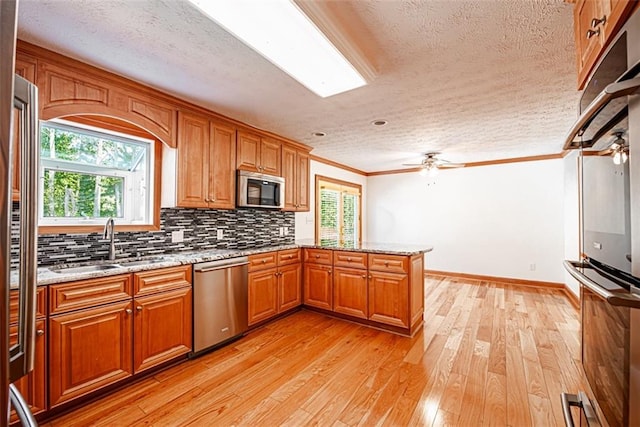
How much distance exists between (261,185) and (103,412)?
2371mm

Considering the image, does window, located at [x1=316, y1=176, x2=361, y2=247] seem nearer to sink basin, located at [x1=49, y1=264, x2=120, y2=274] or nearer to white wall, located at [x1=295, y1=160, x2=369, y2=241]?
white wall, located at [x1=295, y1=160, x2=369, y2=241]

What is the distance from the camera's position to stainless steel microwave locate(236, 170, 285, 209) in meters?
3.18

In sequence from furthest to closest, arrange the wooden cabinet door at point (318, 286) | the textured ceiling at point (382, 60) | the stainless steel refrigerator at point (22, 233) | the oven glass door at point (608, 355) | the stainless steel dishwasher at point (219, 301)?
the wooden cabinet door at point (318, 286)
the stainless steel dishwasher at point (219, 301)
the textured ceiling at point (382, 60)
the oven glass door at point (608, 355)
the stainless steel refrigerator at point (22, 233)

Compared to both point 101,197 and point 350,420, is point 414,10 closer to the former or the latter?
point 350,420

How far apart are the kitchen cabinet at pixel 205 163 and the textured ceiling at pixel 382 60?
23 centimetres

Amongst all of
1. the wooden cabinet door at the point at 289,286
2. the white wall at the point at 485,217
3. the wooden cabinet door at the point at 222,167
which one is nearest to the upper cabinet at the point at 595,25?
the wooden cabinet door at the point at 222,167

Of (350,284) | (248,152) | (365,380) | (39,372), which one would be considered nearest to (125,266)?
(39,372)

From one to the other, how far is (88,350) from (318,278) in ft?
7.58

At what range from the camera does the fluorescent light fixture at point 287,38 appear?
1378mm

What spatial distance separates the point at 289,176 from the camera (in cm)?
396

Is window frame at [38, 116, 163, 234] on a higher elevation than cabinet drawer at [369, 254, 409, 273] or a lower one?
higher

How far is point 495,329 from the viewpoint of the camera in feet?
10.4

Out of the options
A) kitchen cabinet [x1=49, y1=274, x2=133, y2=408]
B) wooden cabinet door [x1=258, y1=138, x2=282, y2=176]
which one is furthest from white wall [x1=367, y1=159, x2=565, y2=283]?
kitchen cabinet [x1=49, y1=274, x2=133, y2=408]

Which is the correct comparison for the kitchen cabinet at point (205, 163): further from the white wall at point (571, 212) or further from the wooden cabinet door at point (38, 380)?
the white wall at point (571, 212)
